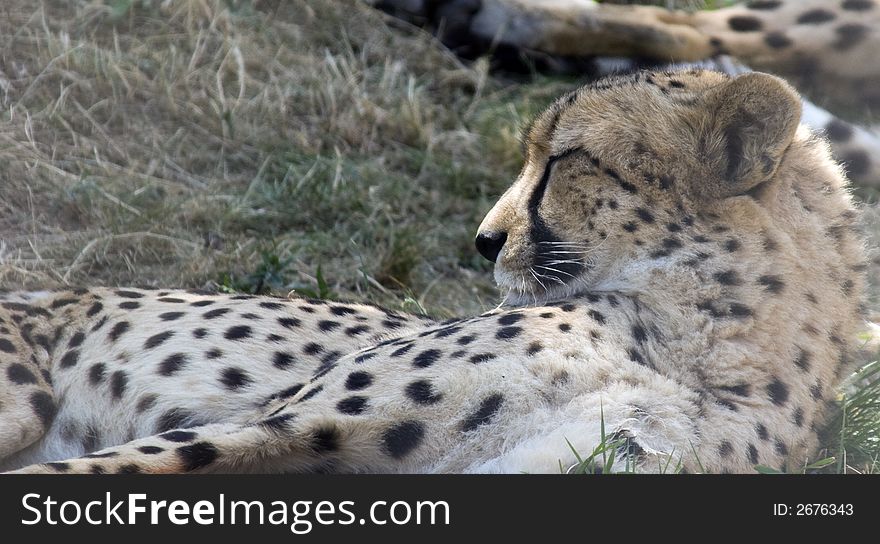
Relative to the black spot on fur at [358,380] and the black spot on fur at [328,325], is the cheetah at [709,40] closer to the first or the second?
the black spot on fur at [328,325]

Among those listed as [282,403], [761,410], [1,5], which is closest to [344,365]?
[282,403]

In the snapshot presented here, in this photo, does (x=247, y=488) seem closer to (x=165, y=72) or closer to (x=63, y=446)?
(x=63, y=446)

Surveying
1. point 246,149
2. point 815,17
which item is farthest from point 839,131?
point 246,149

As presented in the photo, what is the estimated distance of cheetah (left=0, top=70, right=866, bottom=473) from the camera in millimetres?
2434

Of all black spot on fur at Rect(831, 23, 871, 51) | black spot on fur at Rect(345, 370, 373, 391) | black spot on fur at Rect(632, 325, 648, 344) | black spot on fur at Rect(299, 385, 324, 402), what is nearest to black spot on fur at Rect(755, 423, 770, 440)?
black spot on fur at Rect(632, 325, 648, 344)

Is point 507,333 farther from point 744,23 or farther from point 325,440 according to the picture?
point 744,23

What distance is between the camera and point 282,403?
2.71 meters

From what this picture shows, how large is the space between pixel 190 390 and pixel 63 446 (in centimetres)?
33

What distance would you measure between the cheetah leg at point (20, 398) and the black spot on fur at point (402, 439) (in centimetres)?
93

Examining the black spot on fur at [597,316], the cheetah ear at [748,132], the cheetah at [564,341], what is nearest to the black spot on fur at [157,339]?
the cheetah at [564,341]

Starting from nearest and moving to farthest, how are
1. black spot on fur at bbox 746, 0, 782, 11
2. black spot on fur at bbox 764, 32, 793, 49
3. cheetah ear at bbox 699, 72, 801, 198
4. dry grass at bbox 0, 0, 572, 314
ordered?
cheetah ear at bbox 699, 72, 801, 198
dry grass at bbox 0, 0, 572, 314
black spot on fur at bbox 764, 32, 793, 49
black spot on fur at bbox 746, 0, 782, 11

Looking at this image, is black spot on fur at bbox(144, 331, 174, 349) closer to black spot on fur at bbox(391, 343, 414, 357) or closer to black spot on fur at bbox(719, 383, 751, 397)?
black spot on fur at bbox(391, 343, 414, 357)

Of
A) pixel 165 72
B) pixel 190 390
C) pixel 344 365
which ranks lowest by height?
pixel 190 390

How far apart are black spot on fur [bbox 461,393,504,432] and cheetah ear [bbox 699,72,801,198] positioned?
71 centimetres
